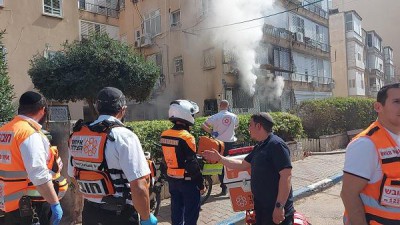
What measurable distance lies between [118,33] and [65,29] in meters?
9.44

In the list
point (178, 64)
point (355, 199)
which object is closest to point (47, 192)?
point (355, 199)

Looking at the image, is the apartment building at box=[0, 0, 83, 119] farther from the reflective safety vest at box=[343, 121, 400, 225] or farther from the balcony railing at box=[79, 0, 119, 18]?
the reflective safety vest at box=[343, 121, 400, 225]

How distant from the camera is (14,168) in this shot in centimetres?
285

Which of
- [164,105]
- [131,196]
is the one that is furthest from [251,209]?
[164,105]

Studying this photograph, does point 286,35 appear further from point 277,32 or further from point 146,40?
point 146,40

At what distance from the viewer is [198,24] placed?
2069 cm

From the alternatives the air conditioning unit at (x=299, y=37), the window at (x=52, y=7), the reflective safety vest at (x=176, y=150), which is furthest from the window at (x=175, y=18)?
the reflective safety vest at (x=176, y=150)

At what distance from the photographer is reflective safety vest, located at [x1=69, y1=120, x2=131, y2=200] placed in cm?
253

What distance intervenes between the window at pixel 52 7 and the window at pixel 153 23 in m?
8.07

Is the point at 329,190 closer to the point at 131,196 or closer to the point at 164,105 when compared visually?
the point at 131,196

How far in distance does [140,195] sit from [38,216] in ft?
3.92

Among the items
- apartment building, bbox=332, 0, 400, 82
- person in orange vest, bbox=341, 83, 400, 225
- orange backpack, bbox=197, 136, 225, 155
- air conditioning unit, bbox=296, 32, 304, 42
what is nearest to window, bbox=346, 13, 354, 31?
air conditioning unit, bbox=296, 32, 304, 42

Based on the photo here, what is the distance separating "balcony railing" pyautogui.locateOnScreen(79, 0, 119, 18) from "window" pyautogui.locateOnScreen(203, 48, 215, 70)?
899 centimetres

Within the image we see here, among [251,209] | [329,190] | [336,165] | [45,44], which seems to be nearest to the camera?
[251,209]
